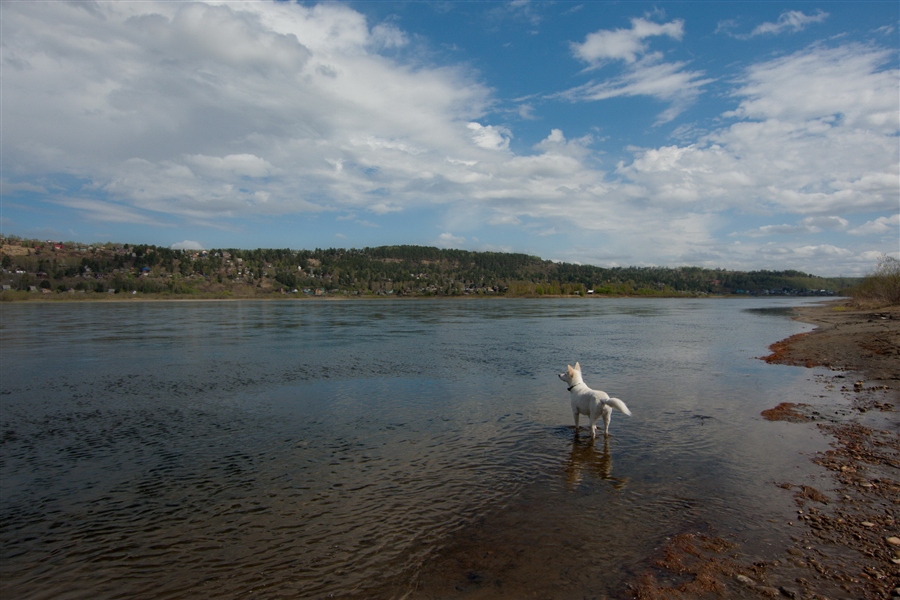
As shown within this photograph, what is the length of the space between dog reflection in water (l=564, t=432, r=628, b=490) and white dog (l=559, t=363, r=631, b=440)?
486mm

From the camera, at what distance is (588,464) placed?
10.8 meters

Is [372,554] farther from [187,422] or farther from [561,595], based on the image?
[187,422]

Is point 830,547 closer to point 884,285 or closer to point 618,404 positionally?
point 618,404

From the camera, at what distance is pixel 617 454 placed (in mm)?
11438

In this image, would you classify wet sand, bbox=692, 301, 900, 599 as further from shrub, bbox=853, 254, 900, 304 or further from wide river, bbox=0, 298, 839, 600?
shrub, bbox=853, 254, 900, 304

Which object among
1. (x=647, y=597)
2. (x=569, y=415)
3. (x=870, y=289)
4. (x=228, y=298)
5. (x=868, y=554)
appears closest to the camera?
(x=647, y=597)

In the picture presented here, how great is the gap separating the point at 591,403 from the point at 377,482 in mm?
5714

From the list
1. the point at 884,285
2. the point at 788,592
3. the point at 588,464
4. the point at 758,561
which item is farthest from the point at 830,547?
the point at 884,285

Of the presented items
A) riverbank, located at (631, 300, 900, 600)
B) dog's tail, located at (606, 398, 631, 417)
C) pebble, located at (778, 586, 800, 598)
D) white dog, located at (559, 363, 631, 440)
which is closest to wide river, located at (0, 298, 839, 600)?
riverbank, located at (631, 300, 900, 600)

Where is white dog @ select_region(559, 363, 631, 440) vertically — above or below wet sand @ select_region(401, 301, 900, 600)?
above

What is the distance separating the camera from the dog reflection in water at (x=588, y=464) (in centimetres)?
983

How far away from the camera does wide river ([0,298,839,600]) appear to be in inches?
270

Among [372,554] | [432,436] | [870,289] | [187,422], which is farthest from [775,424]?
[870,289]

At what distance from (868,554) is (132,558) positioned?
10.6m
